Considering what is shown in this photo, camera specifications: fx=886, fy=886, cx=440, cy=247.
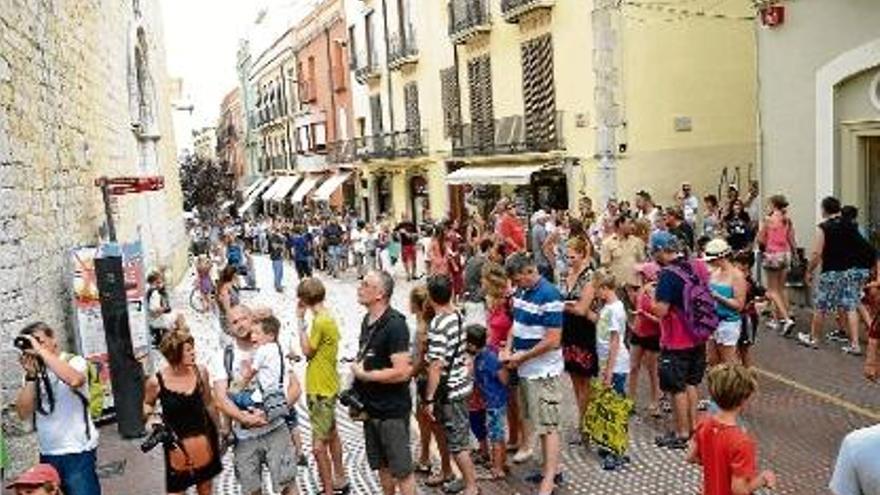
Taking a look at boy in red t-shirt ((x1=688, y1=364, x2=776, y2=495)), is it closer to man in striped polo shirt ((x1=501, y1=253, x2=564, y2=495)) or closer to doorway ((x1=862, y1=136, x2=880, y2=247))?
man in striped polo shirt ((x1=501, y1=253, x2=564, y2=495))

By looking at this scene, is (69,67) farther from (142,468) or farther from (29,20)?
(142,468)

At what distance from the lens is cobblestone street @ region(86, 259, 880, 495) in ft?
21.2

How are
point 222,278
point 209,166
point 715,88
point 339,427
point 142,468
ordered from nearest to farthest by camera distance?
point 142,468, point 339,427, point 222,278, point 715,88, point 209,166

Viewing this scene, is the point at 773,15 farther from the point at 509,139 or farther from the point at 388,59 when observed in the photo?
the point at 388,59

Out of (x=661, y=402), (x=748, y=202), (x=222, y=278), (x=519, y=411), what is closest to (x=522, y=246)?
(x=748, y=202)

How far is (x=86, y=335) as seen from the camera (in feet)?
29.8

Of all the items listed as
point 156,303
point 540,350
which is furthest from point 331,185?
point 540,350

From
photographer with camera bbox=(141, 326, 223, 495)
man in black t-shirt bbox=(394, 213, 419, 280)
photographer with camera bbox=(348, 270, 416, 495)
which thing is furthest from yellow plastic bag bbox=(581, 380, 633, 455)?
man in black t-shirt bbox=(394, 213, 419, 280)

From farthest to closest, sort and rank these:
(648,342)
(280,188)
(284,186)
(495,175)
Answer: (280,188)
(284,186)
(495,175)
(648,342)

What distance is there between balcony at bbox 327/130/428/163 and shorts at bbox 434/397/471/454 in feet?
74.4

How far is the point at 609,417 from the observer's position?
21.9 feet

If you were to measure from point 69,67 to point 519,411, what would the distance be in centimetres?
765

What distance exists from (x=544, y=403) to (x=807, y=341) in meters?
5.28

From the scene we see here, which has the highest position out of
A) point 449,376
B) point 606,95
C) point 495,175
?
point 606,95
